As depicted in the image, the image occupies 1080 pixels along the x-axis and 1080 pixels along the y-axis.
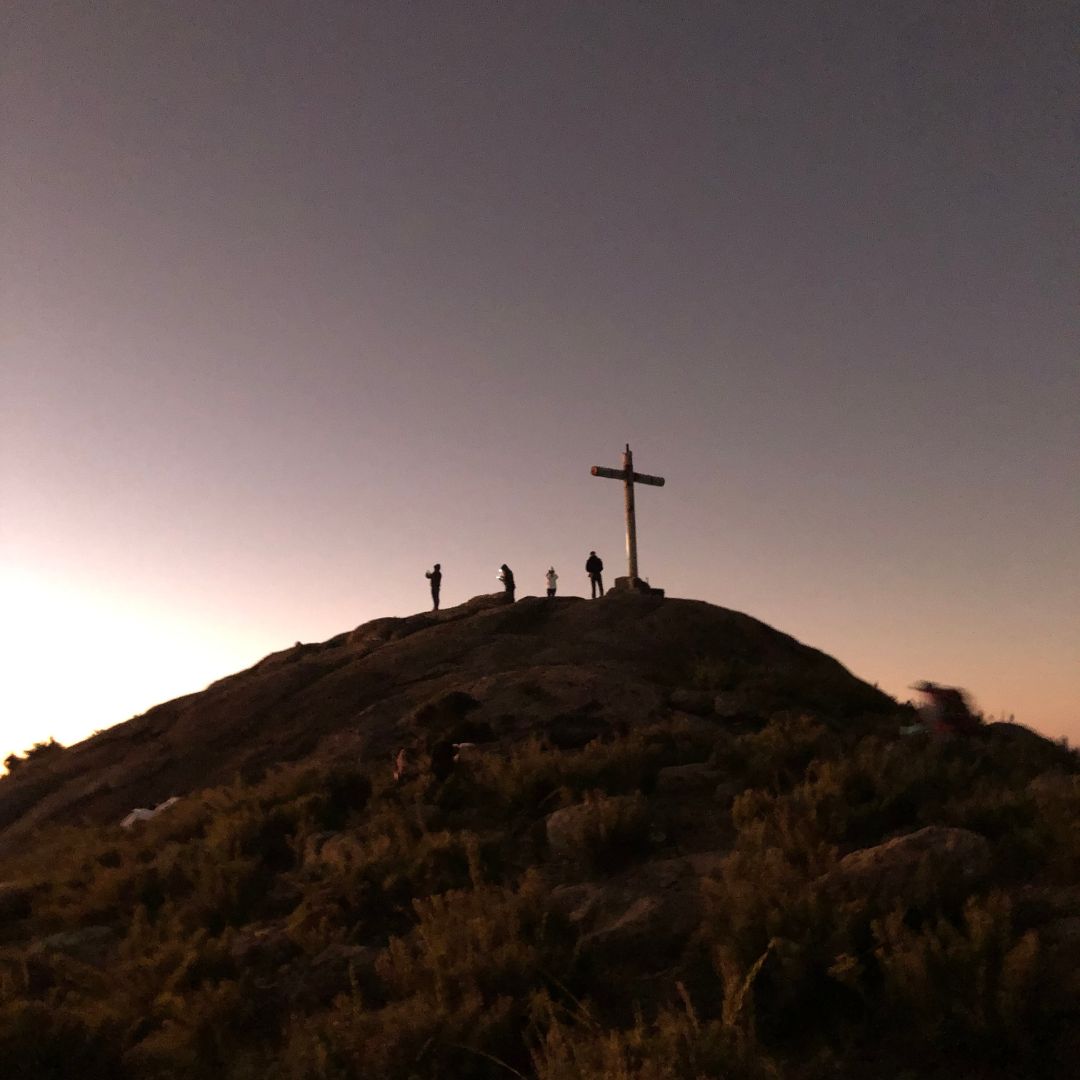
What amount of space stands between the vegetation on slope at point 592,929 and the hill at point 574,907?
3 centimetres

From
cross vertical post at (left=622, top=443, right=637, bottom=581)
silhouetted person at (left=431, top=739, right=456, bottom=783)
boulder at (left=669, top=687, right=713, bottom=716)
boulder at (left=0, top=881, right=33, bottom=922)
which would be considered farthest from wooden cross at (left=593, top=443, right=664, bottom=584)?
boulder at (left=0, top=881, right=33, bottom=922)

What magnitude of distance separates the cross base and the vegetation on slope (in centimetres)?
1192

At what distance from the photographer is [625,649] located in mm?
19719

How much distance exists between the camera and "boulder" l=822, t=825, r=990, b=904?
6.43 metres

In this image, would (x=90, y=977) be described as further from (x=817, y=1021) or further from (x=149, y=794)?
(x=149, y=794)

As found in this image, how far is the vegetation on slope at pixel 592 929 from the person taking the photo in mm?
5305

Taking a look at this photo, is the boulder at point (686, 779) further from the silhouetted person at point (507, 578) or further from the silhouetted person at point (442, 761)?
the silhouetted person at point (507, 578)

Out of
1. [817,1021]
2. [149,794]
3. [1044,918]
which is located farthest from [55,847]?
[1044,918]

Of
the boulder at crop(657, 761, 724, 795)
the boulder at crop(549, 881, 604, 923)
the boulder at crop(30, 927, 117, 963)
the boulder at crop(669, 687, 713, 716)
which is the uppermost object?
the boulder at crop(669, 687, 713, 716)

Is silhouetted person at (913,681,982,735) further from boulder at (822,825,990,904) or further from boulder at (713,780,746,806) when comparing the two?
boulder at (822,825,990,904)

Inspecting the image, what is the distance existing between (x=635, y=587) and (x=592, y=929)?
57.0 feet

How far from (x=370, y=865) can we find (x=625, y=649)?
37.0 ft

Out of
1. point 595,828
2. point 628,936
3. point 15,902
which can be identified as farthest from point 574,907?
point 15,902

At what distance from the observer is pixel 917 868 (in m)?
6.59
